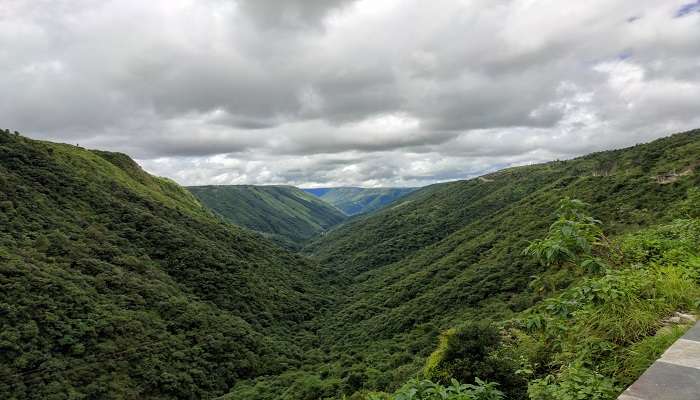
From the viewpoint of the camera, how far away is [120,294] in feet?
338

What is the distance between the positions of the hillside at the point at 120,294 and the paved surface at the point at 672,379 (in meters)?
96.1

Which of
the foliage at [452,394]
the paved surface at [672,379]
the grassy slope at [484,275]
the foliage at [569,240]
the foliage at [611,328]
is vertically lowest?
the grassy slope at [484,275]

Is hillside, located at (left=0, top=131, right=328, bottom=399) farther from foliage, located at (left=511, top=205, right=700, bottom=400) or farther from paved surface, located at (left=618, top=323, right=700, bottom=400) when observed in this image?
paved surface, located at (left=618, top=323, right=700, bottom=400)

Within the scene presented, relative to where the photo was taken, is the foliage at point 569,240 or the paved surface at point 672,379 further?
the foliage at point 569,240

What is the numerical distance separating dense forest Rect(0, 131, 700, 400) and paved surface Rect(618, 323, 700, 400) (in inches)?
38.8

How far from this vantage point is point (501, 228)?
12712 centimetres

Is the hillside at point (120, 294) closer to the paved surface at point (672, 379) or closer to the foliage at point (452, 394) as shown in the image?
the foliage at point (452, 394)

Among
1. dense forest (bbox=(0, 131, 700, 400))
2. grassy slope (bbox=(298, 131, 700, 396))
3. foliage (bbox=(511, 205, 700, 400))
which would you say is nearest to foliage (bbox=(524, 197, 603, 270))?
dense forest (bbox=(0, 131, 700, 400))

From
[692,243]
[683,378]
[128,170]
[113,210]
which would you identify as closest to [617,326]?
[683,378]

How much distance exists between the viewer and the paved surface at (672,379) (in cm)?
344

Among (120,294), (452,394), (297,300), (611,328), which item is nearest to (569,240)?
(611,328)

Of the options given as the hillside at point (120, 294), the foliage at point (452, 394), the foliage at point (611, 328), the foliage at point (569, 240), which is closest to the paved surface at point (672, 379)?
the foliage at point (611, 328)

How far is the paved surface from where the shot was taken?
11.3ft

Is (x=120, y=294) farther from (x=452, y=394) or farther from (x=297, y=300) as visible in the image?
(x=452, y=394)
